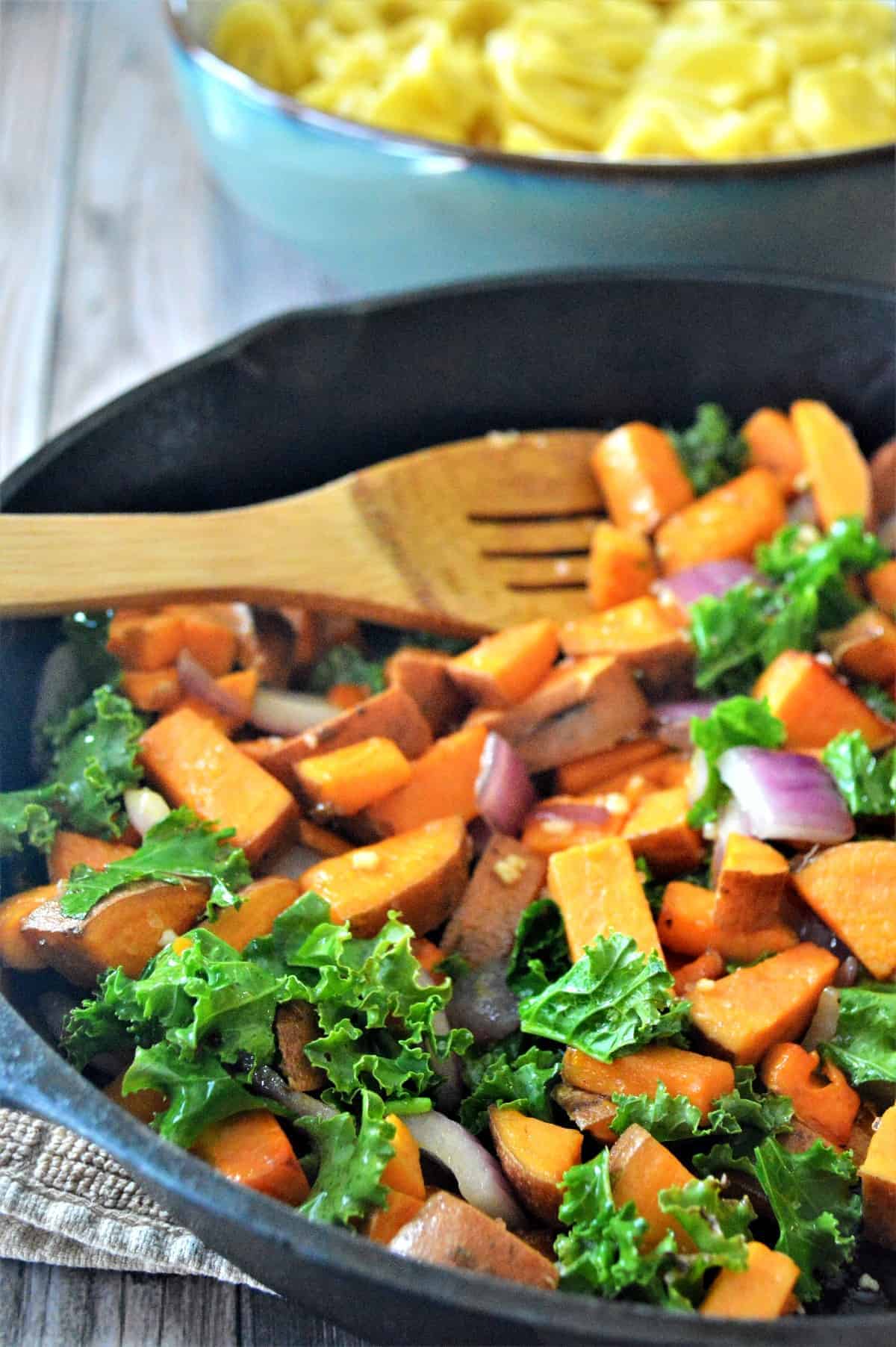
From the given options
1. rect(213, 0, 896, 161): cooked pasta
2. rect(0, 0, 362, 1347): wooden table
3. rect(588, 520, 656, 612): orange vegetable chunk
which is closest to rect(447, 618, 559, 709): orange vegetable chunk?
rect(588, 520, 656, 612): orange vegetable chunk

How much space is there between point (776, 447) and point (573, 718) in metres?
0.99

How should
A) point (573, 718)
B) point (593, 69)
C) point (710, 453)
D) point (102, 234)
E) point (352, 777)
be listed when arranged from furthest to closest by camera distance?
point (102, 234), point (593, 69), point (710, 453), point (573, 718), point (352, 777)

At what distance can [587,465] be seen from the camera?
11.9 ft

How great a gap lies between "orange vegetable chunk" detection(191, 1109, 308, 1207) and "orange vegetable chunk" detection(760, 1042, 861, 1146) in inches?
33.0

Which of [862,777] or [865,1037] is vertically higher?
[862,777]

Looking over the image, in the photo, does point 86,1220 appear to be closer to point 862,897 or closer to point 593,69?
point 862,897

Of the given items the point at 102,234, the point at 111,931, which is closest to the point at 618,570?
the point at 111,931

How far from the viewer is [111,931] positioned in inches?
92.4

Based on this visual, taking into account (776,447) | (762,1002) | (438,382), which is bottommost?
(762,1002)

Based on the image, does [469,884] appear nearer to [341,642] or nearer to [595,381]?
[341,642]

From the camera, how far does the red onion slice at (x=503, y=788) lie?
9.60 ft

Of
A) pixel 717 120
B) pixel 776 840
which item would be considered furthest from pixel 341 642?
pixel 717 120

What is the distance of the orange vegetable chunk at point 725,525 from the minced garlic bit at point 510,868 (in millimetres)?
1034

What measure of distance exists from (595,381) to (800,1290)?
2.35m
